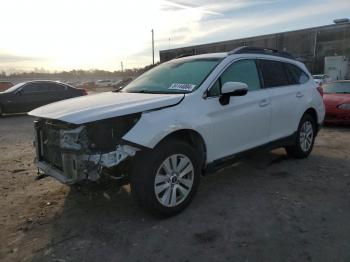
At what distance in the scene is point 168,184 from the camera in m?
4.13

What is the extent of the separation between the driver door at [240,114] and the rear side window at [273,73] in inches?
7.0

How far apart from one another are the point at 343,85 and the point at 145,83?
26.6 feet

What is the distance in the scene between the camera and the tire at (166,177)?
390 centimetres

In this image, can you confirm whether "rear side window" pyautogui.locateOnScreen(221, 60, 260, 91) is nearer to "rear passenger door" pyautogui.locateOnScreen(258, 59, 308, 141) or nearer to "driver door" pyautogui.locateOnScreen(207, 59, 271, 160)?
"driver door" pyautogui.locateOnScreen(207, 59, 271, 160)

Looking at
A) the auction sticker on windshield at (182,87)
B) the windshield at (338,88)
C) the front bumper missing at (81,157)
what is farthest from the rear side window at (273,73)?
the windshield at (338,88)

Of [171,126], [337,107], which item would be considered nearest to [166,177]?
[171,126]

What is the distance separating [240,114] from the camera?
4977 millimetres

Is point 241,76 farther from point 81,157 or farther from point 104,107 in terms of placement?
point 81,157

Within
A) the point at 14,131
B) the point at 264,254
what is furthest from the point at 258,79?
the point at 14,131

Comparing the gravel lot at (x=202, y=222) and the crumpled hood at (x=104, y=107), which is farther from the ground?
the crumpled hood at (x=104, y=107)

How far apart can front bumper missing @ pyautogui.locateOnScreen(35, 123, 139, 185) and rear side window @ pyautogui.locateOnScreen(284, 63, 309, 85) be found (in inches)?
138

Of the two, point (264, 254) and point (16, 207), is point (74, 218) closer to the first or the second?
point (16, 207)

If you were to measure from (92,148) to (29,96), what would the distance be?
41.4 feet

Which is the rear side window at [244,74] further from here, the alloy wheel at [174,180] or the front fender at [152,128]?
the alloy wheel at [174,180]
